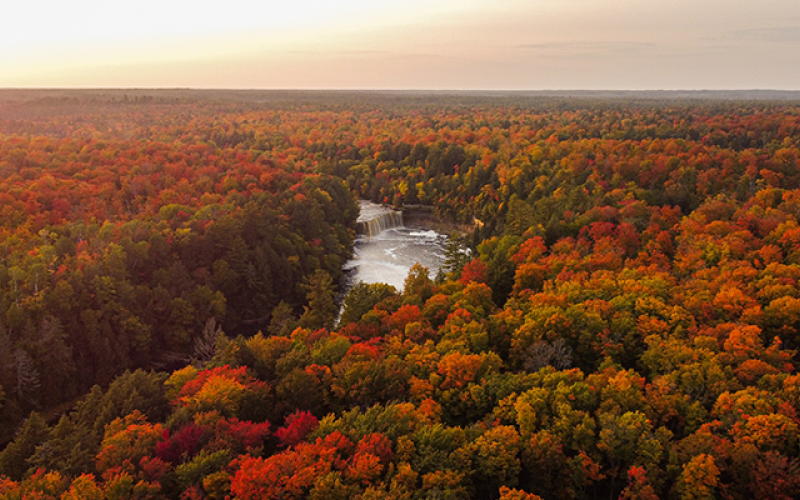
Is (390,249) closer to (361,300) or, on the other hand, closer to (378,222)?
(378,222)

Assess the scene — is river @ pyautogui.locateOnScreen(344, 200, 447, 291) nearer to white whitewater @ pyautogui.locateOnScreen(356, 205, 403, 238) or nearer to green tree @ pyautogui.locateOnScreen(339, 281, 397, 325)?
white whitewater @ pyautogui.locateOnScreen(356, 205, 403, 238)

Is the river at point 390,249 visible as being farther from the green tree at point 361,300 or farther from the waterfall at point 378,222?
the green tree at point 361,300

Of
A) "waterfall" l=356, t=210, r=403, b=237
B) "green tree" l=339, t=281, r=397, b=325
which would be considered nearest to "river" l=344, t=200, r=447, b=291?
"waterfall" l=356, t=210, r=403, b=237

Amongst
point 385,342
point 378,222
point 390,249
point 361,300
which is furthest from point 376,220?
point 385,342

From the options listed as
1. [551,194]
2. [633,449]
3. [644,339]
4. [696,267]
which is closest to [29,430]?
[633,449]

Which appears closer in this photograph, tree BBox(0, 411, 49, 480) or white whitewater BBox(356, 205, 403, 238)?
tree BBox(0, 411, 49, 480)

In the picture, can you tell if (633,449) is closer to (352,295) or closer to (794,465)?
(794,465)

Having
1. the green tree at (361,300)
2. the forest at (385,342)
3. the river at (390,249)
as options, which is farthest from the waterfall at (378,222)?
the green tree at (361,300)

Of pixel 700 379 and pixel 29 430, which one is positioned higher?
pixel 700 379
